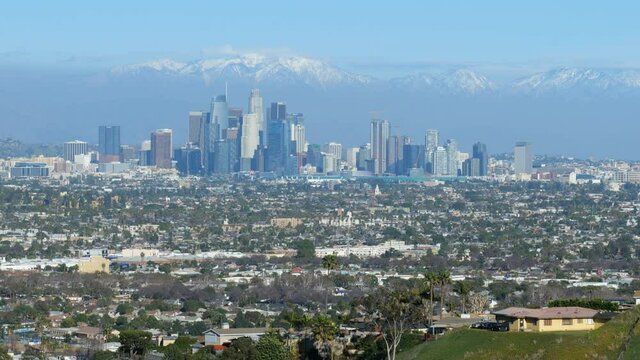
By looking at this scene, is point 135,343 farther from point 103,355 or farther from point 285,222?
point 285,222

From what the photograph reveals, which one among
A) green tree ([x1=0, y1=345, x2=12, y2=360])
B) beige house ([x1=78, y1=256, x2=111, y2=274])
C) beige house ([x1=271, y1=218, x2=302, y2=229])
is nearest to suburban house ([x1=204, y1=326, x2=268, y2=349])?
green tree ([x1=0, y1=345, x2=12, y2=360])

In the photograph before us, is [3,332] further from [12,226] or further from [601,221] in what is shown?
[601,221]

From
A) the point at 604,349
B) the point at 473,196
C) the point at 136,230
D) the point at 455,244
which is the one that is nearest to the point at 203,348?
the point at 604,349

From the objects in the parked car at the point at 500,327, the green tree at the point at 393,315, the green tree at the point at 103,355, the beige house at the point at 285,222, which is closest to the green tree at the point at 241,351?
the green tree at the point at 393,315

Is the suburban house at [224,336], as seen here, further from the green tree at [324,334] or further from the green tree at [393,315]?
the green tree at [393,315]

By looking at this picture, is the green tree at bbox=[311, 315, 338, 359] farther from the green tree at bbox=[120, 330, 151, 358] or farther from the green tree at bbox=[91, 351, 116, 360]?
the green tree at bbox=[91, 351, 116, 360]

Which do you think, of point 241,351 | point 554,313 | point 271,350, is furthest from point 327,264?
point 554,313
